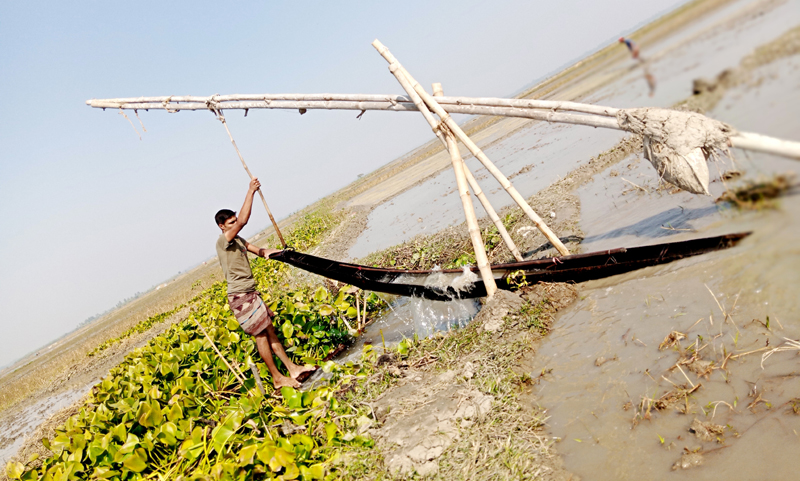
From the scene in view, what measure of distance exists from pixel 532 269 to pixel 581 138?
29.5ft

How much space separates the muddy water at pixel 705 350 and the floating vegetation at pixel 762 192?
0.09 ft

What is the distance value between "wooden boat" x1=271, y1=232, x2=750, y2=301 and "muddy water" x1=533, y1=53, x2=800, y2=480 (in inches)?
5.9

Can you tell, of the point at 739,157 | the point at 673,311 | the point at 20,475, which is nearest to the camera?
the point at 739,157

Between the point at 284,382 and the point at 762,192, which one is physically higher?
the point at 762,192

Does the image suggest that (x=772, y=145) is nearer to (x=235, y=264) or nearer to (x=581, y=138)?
(x=235, y=264)

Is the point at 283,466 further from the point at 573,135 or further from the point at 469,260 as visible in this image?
the point at 573,135

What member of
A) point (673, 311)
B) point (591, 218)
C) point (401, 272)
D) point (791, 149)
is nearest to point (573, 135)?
point (591, 218)

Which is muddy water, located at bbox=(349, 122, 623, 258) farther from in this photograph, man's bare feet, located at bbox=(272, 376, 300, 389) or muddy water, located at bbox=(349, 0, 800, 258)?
man's bare feet, located at bbox=(272, 376, 300, 389)

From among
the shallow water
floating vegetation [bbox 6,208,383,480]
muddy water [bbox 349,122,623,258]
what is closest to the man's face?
floating vegetation [bbox 6,208,383,480]

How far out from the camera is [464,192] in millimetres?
4527

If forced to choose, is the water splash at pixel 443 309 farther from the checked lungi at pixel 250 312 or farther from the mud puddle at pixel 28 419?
the mud puddle at pixel 28 419

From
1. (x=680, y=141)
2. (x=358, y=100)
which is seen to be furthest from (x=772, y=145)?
(x=358, y=100)

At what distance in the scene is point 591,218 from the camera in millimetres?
6188

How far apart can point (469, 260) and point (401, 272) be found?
133 centimetres
